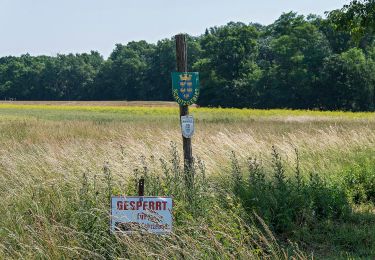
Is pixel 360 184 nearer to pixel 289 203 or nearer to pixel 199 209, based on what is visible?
pixel 289 203

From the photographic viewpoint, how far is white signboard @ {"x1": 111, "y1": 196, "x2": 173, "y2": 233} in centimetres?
461

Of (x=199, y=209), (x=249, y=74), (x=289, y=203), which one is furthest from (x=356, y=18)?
(x=249, y=74)

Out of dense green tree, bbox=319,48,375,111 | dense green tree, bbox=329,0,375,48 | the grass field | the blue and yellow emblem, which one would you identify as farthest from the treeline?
the blue and yellow emblem

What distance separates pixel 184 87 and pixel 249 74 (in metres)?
66.0

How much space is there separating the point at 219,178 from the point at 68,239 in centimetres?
344

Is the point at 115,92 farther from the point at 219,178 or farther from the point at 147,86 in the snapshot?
the point at 219,178

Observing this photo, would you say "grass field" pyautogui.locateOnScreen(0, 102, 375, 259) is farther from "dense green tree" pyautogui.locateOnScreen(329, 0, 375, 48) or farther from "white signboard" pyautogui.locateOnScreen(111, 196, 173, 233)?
"dense green tree" pyautogui.locateOnScreen(329, 0, 375, 48)

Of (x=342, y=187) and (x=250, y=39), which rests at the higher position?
(x=250, y=39)

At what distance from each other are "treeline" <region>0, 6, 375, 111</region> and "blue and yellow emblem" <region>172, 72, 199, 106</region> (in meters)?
29.6

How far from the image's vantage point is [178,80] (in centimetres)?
657

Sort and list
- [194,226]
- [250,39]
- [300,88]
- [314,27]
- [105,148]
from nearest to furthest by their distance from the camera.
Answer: [194,226], [105,148], [300,88], [314,27], [250,39]

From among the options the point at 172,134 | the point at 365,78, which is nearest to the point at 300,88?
the point at 365,78

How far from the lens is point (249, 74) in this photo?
71625 millimetres

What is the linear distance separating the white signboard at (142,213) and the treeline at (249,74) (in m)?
31.7
